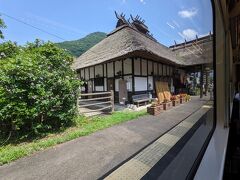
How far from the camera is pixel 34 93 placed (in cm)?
365

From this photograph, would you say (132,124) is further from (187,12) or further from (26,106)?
(187,12)

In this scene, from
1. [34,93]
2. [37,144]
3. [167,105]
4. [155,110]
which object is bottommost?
[37,144]

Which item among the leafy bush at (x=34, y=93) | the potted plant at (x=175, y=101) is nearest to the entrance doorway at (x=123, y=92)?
the potted plant at (x=175, y=101)

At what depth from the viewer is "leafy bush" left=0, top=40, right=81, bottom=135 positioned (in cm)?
338

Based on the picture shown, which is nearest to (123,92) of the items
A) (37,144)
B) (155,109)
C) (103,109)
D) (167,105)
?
(103,109)

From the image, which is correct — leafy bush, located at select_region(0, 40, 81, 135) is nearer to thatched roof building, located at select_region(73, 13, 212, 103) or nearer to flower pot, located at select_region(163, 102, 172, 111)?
thatched roof building, located at select_region(73, 13, 212, 103)

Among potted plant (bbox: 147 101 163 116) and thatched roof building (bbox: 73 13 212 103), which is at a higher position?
thatched roof building (bbox: 73 13 212 103)

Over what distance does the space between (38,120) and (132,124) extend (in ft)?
6.99

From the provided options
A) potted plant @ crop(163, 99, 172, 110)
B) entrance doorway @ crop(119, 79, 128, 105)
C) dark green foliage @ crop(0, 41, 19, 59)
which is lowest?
potted plant @ crop(163, 99, 172, 110)

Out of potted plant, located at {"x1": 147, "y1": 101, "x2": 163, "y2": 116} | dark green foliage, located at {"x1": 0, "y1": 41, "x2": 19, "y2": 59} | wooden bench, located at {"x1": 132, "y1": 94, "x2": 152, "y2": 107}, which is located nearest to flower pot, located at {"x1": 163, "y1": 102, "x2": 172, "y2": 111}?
potted plant, located at {"x1": 147, "y1": 101, "x2": 163, "y2": 116}

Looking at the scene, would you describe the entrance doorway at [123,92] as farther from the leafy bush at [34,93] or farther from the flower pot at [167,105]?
the leafy bush at [34,93]

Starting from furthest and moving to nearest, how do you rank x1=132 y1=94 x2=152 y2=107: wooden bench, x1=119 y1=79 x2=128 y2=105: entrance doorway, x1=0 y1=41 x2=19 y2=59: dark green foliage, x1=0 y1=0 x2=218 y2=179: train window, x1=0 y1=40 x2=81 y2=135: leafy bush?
x1=119 y1=79 x2=128 y2=105: entrance doorway
x1=132 y1=94 x2=152 y2=107: wooden bench
x1=0 y1=41 x2=19 y2=59: dark green foliage
x1=0 y1=40 x2=81 y2=135: leafy bush
x1=0 y1=0 x2=218 y2=179: train window

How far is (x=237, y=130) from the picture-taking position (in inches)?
113

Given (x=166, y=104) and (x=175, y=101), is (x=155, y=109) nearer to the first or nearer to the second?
(x=166, y=104)
